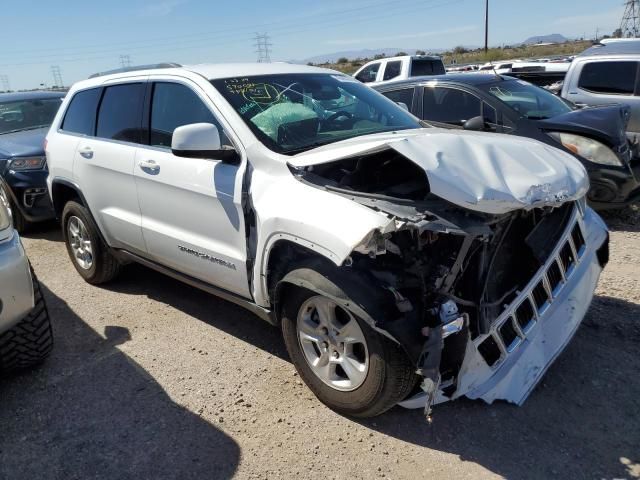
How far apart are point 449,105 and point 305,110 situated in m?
3.57

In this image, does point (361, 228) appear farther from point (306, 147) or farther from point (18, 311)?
point (18, 311)

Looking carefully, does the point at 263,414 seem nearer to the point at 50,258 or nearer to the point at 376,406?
the point at 376,406

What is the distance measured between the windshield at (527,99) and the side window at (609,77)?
1.54 m

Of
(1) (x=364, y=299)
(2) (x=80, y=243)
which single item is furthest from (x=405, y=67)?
(1) (x=364, y=299)

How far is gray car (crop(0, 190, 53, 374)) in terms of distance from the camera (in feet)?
9.51

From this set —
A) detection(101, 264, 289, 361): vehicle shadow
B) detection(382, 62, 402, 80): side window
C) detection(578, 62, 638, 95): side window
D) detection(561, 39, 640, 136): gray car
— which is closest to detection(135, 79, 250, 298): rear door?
detection(101, 264, 289, 361): vehicle shadow

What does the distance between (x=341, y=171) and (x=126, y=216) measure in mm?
2012

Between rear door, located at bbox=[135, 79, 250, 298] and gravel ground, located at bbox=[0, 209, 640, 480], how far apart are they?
0.59 metres

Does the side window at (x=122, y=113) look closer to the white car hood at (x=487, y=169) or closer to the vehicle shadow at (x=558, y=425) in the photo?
the white car hood at (x=487, y=169)

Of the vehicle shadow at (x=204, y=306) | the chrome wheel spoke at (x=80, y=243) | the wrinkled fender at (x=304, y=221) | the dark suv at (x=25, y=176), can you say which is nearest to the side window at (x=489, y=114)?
the vehicle shadow at (x=204, y=306)

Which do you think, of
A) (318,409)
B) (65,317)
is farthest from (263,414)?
(65,317)

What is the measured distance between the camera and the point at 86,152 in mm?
4445

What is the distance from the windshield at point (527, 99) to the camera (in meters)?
6.51

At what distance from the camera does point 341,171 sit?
2967 millimetres
